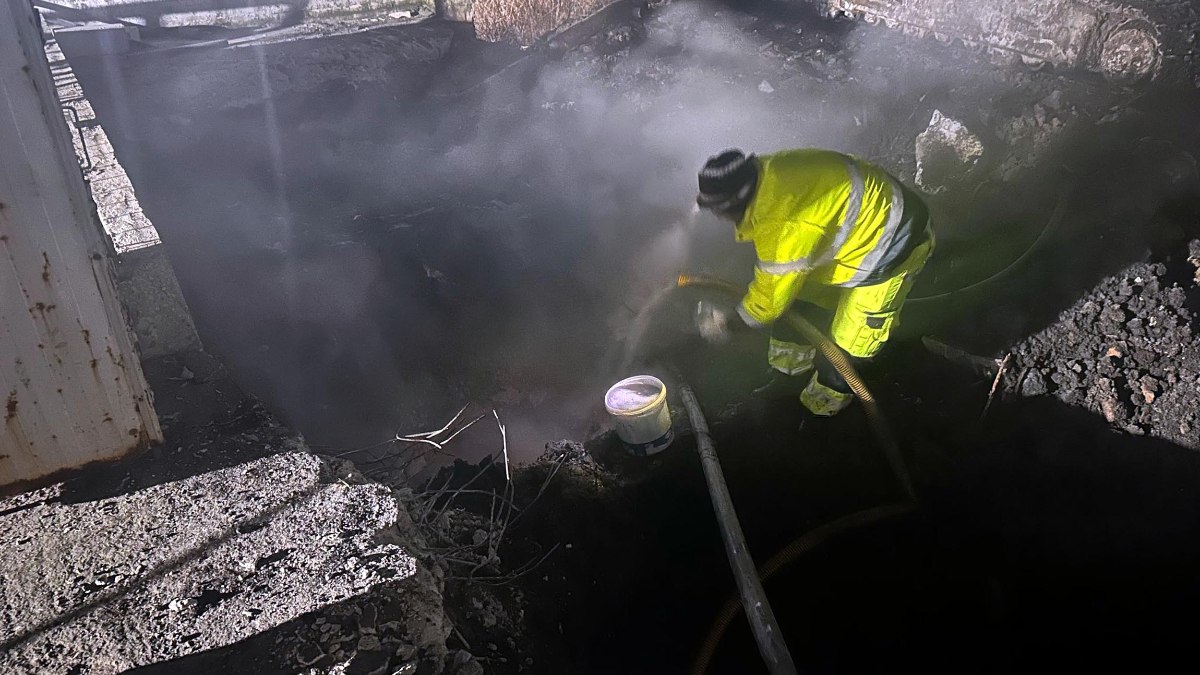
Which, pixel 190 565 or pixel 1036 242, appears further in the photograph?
pixel 1036 242

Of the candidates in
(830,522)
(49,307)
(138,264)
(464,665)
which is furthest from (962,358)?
(138,264)

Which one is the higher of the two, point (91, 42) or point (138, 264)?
point (91, 42)

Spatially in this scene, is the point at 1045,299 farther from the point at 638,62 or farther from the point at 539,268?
the point at 638,62

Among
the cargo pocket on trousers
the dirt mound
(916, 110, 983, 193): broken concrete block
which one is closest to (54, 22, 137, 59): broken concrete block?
the cargo pocket on trousers

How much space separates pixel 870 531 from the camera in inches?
147

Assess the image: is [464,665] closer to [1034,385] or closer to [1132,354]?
[1034,385]

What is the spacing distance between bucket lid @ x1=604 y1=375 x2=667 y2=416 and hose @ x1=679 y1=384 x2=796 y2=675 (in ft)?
1.00

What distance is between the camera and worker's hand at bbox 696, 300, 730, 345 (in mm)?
3904

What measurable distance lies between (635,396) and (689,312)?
1.74m

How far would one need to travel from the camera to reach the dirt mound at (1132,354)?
3.77 meters

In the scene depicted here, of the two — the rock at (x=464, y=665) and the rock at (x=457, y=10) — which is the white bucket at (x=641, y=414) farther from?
the rock at (x=457, y=10)

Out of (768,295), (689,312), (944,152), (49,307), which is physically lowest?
(689,312)

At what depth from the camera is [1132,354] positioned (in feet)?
13.2

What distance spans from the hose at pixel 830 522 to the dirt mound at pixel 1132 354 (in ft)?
4.08
